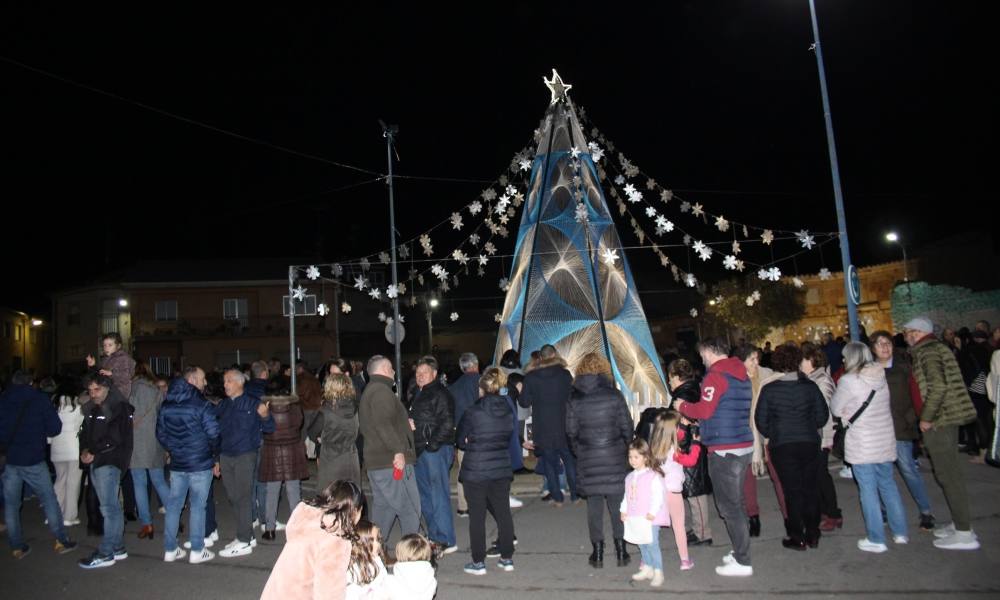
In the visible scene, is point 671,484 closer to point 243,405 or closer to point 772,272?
point 243,405

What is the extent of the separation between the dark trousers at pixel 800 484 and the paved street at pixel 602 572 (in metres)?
0.23

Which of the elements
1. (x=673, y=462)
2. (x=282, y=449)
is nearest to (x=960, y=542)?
(x=673, y=462)

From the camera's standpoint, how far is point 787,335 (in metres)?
45.8

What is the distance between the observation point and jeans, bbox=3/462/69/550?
25.0 ft

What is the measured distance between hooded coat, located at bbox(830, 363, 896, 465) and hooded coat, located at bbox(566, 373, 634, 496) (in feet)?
6.54

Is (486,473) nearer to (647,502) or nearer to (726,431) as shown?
(647,502)

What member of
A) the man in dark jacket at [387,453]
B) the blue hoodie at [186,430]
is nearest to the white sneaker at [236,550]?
the blue hoodie at [186,430]

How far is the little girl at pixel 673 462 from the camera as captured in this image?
20.2 ft

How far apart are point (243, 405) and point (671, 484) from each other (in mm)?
4520

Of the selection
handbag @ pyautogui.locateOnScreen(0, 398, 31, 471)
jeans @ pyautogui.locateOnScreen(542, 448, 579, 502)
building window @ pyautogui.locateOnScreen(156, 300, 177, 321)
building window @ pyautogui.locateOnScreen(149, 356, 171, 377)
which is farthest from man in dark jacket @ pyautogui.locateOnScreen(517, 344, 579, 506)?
building window @ pyautogui.locateOnScreen(149, 356, 171, 377)

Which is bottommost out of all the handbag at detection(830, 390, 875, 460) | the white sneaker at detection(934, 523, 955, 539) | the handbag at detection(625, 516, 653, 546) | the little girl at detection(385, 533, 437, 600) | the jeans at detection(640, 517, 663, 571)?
the white sneaker at detection(934, 523, 955, 539)

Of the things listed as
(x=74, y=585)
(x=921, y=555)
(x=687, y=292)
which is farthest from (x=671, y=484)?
(x=687, y=292)

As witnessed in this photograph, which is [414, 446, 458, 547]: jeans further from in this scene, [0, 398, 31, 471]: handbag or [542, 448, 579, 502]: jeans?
[0, 398, 31, 471]: handbag

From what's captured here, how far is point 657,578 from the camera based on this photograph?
5.78 metres
